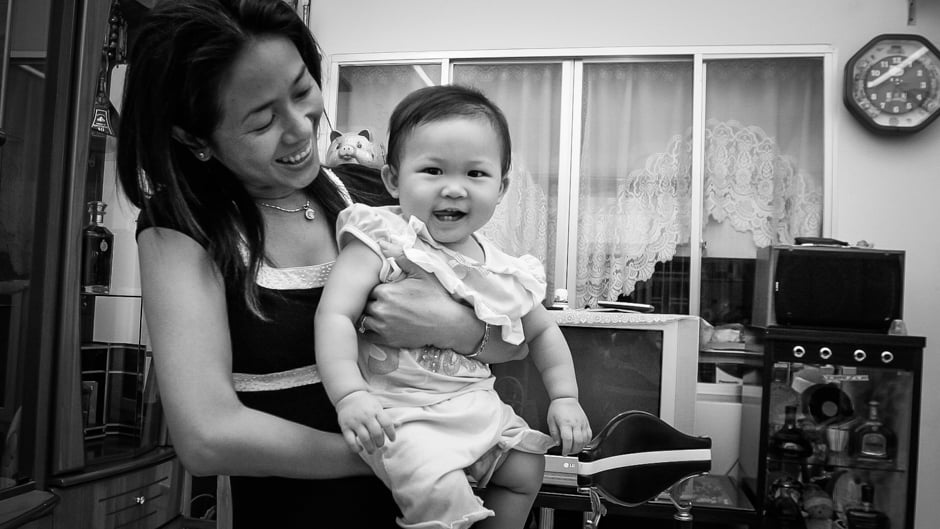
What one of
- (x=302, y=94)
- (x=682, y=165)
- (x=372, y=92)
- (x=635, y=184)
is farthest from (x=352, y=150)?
(x=302, y=94)

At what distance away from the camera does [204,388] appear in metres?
0.81

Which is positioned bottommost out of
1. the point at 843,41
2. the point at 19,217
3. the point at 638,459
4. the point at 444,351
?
the point at 638,459

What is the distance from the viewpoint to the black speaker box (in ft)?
11.0

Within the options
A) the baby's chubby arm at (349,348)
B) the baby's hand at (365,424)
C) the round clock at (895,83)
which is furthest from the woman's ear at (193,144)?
the round clock at (895,83)

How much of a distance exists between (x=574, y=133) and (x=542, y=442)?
3460mm

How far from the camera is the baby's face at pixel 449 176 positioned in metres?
1.02

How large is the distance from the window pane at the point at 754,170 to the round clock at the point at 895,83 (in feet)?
0.69

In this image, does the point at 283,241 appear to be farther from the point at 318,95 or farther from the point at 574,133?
the point at 574,133

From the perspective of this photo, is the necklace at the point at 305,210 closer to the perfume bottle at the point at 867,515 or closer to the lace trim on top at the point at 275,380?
the lace trim on top at the point at 275,380

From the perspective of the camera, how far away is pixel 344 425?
816mm

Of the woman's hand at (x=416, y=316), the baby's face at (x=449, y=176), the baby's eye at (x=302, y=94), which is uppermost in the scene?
the baby's eye at (x=302, y=94)

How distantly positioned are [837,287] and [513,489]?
294 cm

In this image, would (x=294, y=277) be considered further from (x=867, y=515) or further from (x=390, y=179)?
(x=867, y=515)

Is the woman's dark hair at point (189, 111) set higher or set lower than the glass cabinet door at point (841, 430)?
higher
